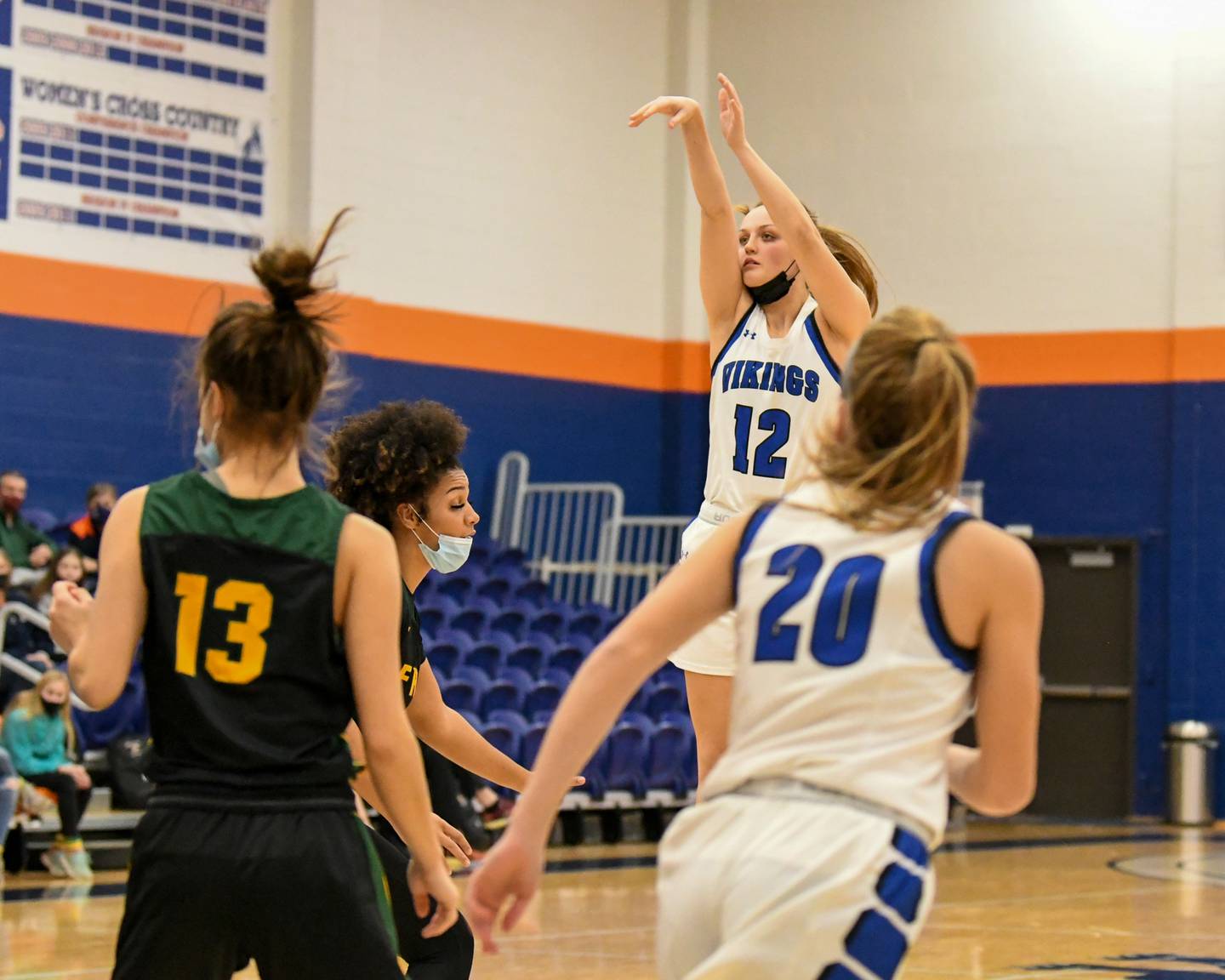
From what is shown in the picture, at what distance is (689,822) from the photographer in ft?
8.27

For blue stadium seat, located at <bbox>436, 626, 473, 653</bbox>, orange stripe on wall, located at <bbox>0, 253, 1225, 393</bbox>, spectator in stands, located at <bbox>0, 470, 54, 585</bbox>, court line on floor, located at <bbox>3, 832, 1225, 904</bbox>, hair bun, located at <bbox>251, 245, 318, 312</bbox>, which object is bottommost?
court line on floor, located at <bbox>3, 832, 1225, 904</bbox>

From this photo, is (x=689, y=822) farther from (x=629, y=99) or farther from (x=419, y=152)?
(x=629, y=99)

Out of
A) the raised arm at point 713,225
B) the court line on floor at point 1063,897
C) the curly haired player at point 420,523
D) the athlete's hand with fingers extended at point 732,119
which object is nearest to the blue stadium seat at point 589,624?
the court line on floor at point 1063,897

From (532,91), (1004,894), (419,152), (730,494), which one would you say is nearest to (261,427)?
(730,494)

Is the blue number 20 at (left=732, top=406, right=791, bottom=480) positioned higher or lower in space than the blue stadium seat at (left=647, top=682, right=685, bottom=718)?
higher

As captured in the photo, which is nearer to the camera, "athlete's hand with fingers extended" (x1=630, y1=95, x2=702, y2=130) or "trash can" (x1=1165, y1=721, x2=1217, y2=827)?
"athlete's hand with fingers extended" (x1=630, y1=95, x2=702, y2=130)

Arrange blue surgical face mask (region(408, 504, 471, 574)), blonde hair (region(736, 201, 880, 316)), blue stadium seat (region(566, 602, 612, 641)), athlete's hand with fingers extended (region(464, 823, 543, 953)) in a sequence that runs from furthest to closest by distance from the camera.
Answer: blue stadium seat (region(566, 602, 612, 641)) → blonde hair (region(736, 201, 880, 316)) → blue surgical face mask (region(408, 504, 471, 574)) → athlete's hand with fingers extended (region(464, 823, 543, 953))

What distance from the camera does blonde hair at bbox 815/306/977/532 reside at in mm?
2576

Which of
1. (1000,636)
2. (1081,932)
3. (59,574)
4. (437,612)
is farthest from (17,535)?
(1000,636)

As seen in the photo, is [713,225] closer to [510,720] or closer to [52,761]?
[52,761]

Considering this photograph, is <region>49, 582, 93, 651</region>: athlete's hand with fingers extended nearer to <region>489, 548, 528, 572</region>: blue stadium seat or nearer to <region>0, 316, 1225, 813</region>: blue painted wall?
<region>0, 316, 1225, 813</region>: blue painted wall

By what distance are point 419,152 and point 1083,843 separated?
286 inches

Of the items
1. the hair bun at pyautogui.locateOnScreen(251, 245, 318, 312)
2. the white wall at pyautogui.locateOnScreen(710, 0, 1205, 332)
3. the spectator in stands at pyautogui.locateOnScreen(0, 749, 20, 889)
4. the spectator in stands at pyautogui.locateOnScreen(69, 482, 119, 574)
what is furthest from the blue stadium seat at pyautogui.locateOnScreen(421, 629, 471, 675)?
the hair bun at pyautogui.locateOnScreen(251, 245, 318, 312)

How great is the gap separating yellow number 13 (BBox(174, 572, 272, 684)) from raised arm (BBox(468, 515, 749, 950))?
53cm
